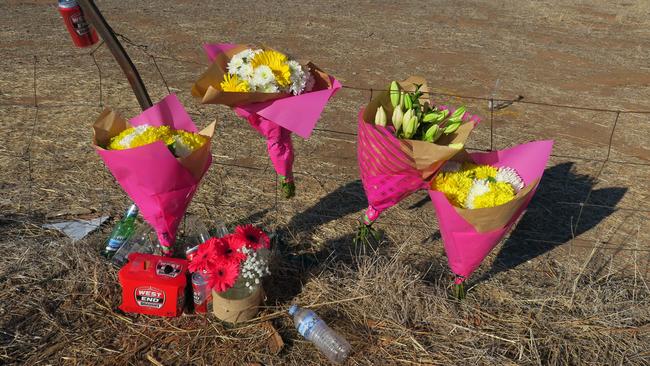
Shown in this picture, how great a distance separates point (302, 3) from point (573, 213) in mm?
9093

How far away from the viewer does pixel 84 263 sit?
10.6ft

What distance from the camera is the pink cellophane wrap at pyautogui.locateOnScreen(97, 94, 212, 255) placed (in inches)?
104

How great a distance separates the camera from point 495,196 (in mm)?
2791

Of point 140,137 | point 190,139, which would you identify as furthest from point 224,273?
point 140,137

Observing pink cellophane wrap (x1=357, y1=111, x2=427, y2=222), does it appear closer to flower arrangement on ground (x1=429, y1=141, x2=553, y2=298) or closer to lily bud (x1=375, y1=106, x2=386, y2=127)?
lily bud (x1=375, y1=106, x2=386, y2=127)

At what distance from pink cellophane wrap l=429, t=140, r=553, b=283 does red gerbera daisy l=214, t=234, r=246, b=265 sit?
1.12 m

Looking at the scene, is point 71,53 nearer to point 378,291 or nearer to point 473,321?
point 378,291

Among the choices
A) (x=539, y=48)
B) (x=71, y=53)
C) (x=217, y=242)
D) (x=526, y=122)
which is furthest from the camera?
(x=539, y=48)

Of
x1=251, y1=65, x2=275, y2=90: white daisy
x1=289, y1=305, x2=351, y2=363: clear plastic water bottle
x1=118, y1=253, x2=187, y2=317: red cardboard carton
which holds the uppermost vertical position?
x1=251, y1=65, x2=275, y2=90: white daisy

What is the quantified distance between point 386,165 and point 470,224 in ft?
2.00

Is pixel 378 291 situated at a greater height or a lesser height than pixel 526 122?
greater

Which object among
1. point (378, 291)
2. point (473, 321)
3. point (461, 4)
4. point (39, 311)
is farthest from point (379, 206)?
point (461, 4)

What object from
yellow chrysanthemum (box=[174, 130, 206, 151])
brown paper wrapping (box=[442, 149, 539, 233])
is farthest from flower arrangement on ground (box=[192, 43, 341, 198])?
brown paper wrapping (box=[442, 149, 539, 233])

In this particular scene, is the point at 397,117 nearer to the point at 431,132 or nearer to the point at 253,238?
the point at 431,132
